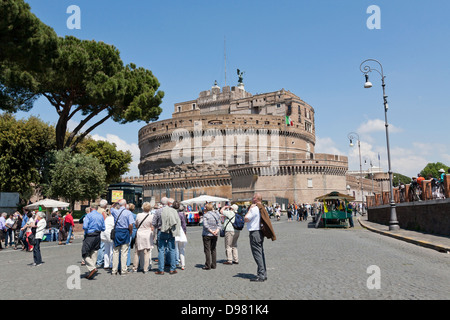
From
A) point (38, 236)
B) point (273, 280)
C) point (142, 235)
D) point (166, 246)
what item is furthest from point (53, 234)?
point (273, 280)

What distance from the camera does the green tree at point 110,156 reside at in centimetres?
4609

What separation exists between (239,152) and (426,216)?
54324 millimetres

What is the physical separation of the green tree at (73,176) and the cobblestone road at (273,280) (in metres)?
17.6

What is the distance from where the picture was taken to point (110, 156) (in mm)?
47312

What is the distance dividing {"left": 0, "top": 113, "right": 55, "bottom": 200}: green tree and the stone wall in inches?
949

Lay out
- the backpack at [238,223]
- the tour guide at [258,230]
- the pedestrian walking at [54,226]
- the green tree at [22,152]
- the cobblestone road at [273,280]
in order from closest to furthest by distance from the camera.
→ the cobblestone road at [273,280] → the tour guide at [258,230] → the backpack at [238,223] → the pedestrian walking at [54,226] → the green tree at [22,152]

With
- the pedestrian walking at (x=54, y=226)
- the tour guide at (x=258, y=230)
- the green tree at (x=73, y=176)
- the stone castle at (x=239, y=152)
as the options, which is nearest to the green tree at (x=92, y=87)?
the green tree at (x=73, y=176)

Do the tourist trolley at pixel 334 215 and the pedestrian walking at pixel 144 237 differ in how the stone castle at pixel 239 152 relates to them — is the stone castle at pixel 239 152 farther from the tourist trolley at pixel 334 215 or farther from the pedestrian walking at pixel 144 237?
the pedestrian walking at pixel 144 237

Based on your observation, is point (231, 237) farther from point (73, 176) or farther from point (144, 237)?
point (73, 176)

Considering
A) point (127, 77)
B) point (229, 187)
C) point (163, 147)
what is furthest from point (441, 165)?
point (127, 77)

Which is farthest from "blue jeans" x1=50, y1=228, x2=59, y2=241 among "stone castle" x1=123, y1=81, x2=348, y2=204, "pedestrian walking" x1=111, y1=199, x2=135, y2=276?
"stone castle" x1=123, y1=81, x2=348, y2=204

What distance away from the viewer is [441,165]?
3467 inches
